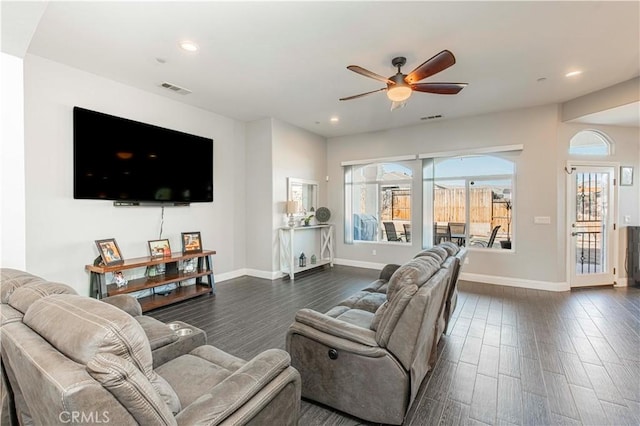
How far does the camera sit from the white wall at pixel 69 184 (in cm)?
340

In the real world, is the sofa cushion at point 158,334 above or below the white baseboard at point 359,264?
above

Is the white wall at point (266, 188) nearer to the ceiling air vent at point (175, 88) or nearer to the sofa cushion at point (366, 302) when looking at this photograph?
the ceiling air vent at point (175, 88)

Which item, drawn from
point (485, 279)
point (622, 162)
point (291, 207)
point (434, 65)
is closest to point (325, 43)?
point (434, 65)

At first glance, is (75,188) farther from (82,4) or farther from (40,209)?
(82,4)

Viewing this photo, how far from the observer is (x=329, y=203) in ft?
24.2

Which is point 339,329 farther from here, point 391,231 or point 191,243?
point 391,231

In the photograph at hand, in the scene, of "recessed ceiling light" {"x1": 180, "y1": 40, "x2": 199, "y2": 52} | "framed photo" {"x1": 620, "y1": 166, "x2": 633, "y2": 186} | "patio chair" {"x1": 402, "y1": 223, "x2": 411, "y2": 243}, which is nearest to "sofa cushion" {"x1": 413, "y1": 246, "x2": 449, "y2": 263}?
"recessed ceiling light" {"x1": 180, "y1": 40, "x2": 199, "y2": 52}

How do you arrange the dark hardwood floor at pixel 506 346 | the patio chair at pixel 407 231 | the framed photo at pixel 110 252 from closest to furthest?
1. the dark hardwood floor at pixel 506 346
2. the framed photo at pixel 110 252
3. the patio chair at pixel 407 231

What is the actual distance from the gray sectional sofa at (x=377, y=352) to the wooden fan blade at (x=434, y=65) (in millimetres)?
1917

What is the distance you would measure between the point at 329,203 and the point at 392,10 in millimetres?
5052

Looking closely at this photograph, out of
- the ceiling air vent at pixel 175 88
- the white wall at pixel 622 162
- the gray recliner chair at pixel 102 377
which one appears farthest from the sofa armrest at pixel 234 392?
the white wall at pixel 622 162

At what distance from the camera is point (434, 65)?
2859mm

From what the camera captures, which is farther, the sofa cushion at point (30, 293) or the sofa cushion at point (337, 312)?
the sofa cushion at point (337, 312)

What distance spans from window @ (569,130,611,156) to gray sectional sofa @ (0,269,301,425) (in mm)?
6181
